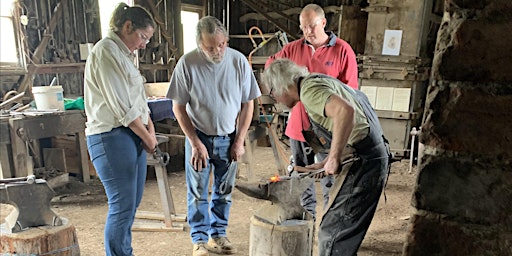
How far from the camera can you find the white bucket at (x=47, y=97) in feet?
12.9

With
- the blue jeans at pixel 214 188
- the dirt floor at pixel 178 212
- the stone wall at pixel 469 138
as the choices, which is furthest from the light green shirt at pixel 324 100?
the dirt floor at pixel 178 212

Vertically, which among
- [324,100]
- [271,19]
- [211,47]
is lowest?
[324,100]

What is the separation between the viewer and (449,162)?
0.64 metres

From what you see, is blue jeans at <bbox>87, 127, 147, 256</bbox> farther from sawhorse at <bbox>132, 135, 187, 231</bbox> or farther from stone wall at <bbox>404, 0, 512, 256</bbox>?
stone wall at <bbox>404, 0, 512, 256</bbox>

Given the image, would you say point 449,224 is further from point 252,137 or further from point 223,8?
point 223,8

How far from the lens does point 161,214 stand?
3.82 metres

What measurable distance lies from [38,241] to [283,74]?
165 centimetres

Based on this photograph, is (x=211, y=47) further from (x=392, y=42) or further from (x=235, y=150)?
(x=392, y=42)

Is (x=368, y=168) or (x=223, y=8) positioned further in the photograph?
(x=223, y=8)

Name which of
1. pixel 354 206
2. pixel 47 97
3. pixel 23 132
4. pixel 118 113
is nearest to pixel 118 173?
pixel 118 113

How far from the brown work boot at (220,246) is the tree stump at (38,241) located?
1141 millimetres

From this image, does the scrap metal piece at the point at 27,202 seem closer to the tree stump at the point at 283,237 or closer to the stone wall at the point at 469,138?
the tree stump at the point at 283,237

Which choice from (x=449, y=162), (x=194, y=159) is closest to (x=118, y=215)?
(x=194, y=159)

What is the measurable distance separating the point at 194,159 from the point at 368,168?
126 centimetres
